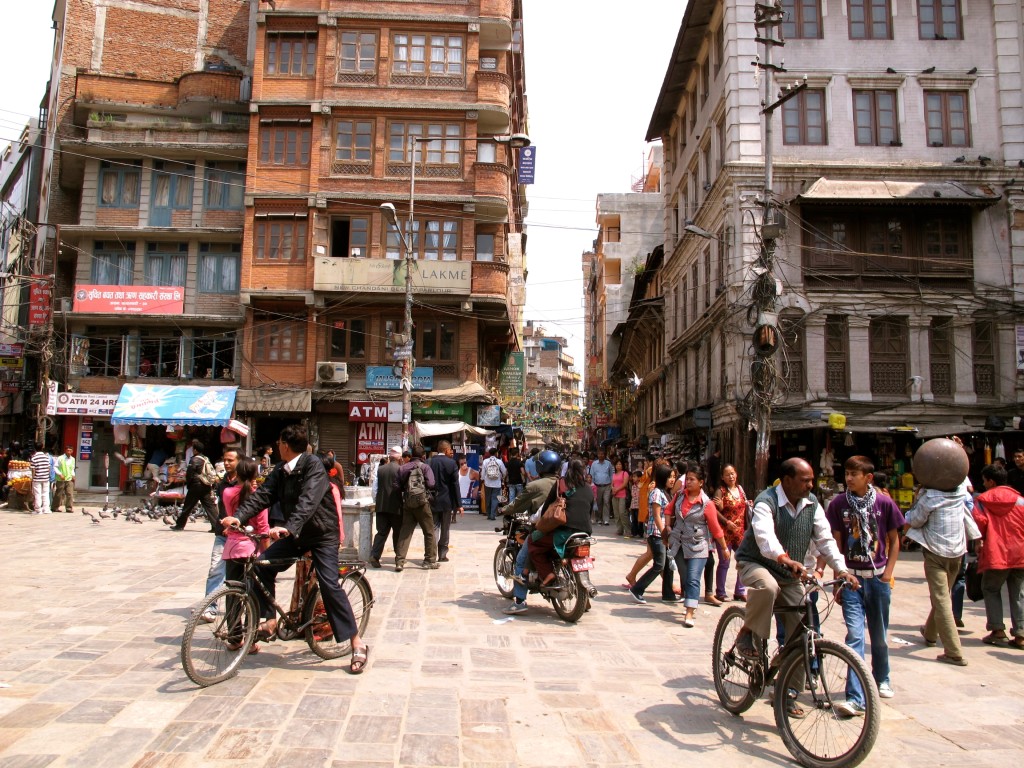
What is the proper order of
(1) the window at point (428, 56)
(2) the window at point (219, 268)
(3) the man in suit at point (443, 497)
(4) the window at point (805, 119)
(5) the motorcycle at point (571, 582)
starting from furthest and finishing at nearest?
1. (2) the window at point (219, 268)
2. (1) the window at point (428, 56)
3. (4) the window at point (805, 119)
4. (3) the man in suit at point (443, 497)
5. (5) the motorcycle at point (571, 582)

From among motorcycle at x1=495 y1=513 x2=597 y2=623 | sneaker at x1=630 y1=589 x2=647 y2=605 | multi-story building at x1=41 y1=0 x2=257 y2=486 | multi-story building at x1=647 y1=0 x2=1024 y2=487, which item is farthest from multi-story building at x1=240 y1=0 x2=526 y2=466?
motorcycle at x1=495 y1=513 x2=597 y2=623

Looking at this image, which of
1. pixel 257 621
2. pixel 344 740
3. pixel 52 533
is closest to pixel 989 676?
pixel 344 740

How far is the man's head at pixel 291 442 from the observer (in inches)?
251

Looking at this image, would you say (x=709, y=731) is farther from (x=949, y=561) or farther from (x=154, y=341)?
(x=154, y=341)

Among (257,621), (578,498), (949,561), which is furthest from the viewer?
(578,498)

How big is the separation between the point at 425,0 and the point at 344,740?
90.8 feet

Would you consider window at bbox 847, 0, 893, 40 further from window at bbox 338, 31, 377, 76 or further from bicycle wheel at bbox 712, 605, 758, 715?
bicycle wheel at bbox 712, 605, 758, 715

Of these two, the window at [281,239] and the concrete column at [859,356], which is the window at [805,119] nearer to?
the concrete column at [859,356]

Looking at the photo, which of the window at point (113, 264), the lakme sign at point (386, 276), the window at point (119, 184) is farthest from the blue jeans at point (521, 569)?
the window at point (119, 184)

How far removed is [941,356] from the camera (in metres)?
21.5

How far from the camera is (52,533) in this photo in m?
15.3

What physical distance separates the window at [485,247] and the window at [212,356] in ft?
29.8

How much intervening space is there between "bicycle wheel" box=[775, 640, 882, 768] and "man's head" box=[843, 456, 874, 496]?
66.7 inches

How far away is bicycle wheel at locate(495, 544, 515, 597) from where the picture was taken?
30.9 ft
